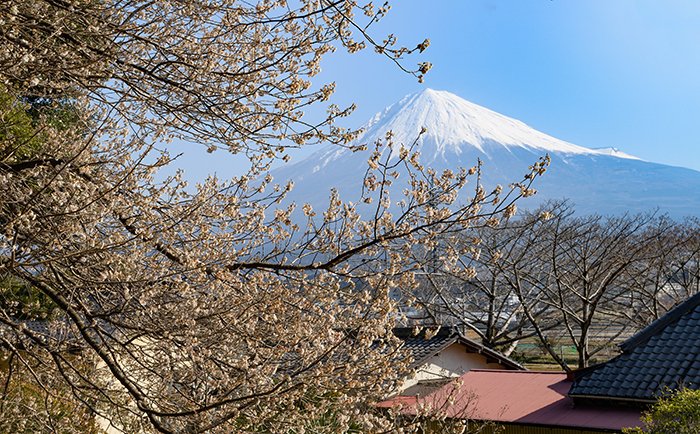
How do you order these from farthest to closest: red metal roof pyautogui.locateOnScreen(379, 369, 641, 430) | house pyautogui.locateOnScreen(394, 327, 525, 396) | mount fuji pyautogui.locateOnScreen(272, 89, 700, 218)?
mount fuji pyautogui.locateOnScreen(272, 89, 700, 218) → house pyautogui.locateOnScreen(394, 327, 525, 396) → red metal roof pyautogui.locateOnScreen(379, 369, 641, 430)

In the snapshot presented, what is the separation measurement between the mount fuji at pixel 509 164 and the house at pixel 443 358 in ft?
247

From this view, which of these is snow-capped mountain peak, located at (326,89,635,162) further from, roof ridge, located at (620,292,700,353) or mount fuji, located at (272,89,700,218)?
roof ridge, located at (620,292,700,353)

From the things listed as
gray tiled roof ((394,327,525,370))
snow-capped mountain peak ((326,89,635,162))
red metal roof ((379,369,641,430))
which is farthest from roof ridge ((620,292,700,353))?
snow-capped mountain peak ((326,89,635,162))

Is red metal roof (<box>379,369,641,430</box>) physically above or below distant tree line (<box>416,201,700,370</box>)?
below

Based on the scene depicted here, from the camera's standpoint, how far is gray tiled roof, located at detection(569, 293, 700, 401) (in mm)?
8625

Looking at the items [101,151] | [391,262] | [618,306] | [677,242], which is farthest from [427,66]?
[618,306]

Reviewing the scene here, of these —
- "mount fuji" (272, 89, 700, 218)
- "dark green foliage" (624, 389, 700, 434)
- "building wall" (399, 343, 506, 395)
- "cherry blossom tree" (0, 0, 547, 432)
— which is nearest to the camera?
"cherry blossom tree" (0, 0, 547, 432)

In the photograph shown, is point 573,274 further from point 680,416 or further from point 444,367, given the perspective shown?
point 680,416

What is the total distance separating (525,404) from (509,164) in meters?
111

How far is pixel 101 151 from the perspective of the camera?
504cm

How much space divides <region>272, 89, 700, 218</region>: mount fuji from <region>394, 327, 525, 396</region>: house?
2965 inches

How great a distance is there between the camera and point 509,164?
4675 inches

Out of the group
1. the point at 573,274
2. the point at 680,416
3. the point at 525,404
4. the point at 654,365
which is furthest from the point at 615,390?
the point at 573,274

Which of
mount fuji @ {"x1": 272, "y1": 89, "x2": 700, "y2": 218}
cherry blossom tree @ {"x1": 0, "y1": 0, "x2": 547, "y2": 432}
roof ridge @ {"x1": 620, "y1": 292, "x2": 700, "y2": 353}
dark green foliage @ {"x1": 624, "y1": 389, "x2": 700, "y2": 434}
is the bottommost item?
dark green foliage @ {"x1": 624, "y1": 389, "x2": 700, "y2": 434}
